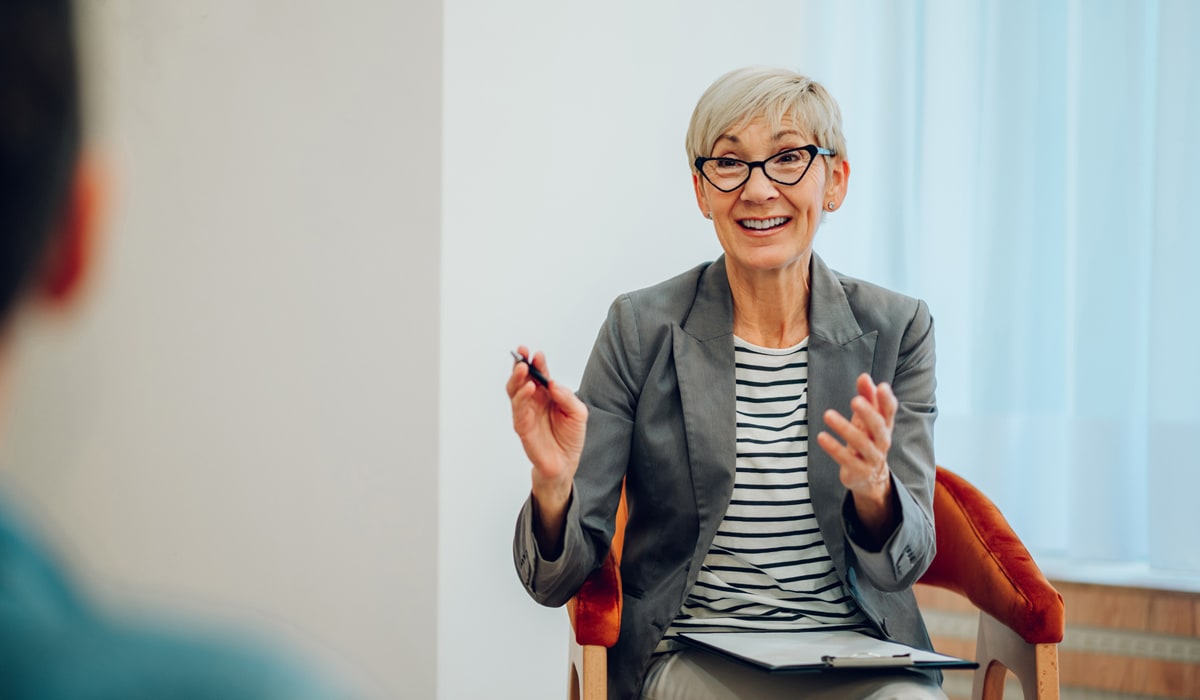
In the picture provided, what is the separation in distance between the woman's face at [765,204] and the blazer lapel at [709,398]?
10cm

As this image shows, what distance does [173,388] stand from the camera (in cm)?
83

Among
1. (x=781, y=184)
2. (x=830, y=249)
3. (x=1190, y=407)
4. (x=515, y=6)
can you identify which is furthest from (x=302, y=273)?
(x=1190, y=407)

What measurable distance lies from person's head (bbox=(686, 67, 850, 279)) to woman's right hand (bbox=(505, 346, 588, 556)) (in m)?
0.45

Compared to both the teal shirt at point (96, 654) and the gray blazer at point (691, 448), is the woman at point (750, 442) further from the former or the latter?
the teal shirt at point (96, 654)

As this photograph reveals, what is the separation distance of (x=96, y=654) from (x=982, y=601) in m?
1.59

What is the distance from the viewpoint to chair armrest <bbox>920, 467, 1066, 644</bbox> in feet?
4.89

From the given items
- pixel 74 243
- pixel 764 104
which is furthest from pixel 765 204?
pixel 74 243

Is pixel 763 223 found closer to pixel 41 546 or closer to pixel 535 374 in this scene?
pixel 535 374

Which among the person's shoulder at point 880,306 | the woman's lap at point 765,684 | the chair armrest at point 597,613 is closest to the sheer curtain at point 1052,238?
the person's shoulder at point 880,306

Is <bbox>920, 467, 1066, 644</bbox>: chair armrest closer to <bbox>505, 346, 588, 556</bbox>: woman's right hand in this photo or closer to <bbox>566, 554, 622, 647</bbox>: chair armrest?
<bbox>566, 554, 622, 647</bbox>: chair armrest

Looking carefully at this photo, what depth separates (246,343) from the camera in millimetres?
948

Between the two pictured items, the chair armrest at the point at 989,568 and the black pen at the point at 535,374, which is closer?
the black pen at the point at 535,374

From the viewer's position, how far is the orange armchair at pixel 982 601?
142cm

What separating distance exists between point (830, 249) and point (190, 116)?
72.9 inches
